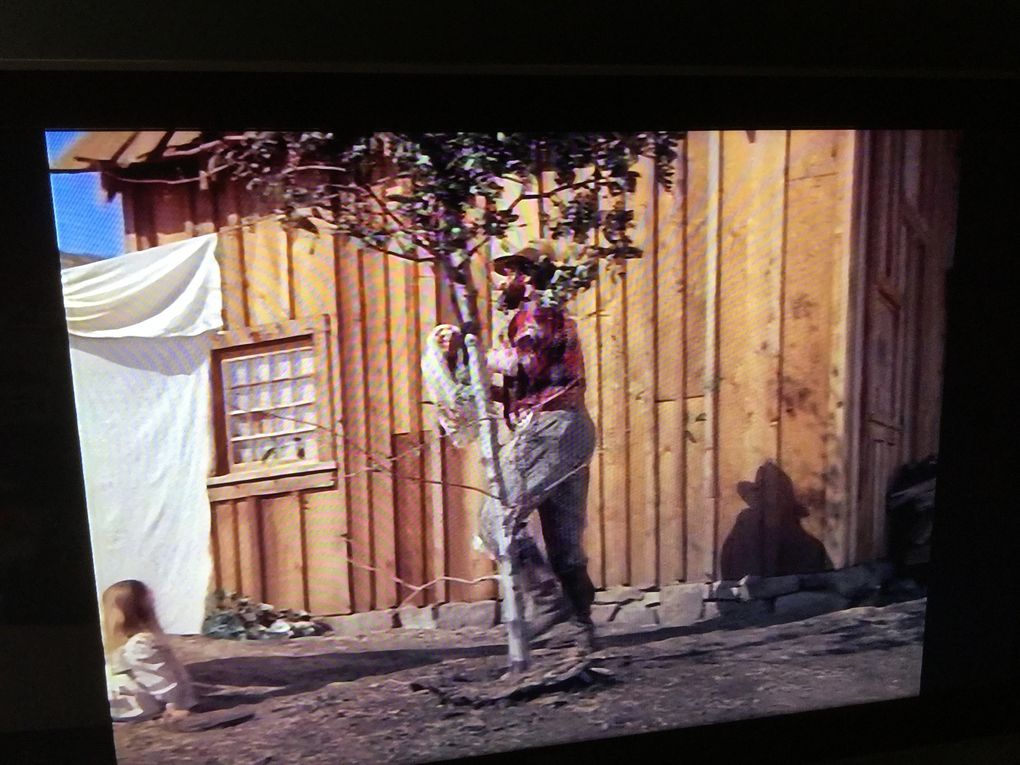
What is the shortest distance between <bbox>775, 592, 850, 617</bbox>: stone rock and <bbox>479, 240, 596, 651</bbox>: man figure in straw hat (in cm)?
43

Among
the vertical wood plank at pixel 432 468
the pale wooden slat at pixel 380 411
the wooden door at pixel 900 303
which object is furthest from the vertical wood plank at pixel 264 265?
the wooden door at pixel 900 303

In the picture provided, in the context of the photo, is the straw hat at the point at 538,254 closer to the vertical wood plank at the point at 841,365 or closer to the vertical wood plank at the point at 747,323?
the vertical wood plank at the point at 747,323

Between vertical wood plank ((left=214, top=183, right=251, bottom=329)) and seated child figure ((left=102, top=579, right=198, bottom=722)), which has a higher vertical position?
vertical wood plank ((left=214, top=183, right=251, bottom=329))

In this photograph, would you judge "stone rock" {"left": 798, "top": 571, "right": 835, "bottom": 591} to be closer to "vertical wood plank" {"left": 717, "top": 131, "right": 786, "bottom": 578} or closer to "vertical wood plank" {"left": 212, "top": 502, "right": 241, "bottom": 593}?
"vertical wood plank" {"left": 717, "top": 131, "right": 786, "bottom": 578}

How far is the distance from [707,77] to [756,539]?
96cm

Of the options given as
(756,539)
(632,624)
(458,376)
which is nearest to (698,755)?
(632,624)

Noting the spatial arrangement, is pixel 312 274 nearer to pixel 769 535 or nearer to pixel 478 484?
pixel 478 484

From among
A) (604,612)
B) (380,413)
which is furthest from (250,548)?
(604,612)

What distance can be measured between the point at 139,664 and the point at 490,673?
695 millimetres

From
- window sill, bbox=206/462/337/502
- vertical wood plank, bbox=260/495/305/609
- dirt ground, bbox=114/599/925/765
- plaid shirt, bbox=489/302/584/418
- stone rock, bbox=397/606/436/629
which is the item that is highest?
plaid shirt, bbox=489/302/584/418

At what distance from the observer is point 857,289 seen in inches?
70.7

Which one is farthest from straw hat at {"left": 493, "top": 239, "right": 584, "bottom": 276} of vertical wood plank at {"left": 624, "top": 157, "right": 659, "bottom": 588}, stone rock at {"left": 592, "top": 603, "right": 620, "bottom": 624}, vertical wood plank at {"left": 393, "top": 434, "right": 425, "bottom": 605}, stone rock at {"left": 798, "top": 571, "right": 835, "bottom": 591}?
stone rock at {"left": 798, "top": 571, "right": 835, "bottom": 591}

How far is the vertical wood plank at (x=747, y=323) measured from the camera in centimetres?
173

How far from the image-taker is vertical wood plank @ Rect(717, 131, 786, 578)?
5.67 feet
